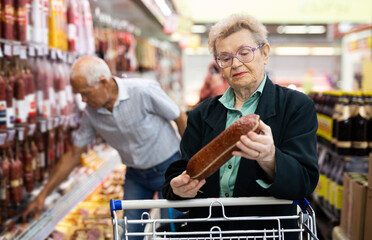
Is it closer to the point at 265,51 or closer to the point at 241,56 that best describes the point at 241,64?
the point at 241,56

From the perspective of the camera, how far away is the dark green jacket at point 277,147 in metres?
1.51

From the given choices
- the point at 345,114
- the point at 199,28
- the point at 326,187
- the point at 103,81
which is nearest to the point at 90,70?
the point at 103,81

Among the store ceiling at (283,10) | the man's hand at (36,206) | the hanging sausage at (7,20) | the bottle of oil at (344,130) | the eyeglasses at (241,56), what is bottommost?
the man's hand at (36,206)

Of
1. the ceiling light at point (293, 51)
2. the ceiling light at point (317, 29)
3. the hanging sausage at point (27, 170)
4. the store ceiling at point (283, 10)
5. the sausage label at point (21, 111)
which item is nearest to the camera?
the sausage label at point (21, 111)

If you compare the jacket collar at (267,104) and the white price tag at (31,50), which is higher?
the white price tag at (31,50)

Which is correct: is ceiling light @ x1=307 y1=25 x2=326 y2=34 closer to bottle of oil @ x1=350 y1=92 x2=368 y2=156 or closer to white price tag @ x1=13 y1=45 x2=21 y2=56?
bottle of oil @ x1=350 y1=92 x2=368 y2=156

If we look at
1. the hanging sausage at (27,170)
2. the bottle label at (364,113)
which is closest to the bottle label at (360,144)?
the bottle label at (364,113)

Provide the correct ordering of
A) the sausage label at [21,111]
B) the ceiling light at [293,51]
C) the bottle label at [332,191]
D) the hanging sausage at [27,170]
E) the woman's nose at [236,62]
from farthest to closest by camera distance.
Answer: the ceiling light at [293,51] → the bottle label at [332,191] → the hanging sausage at [27,170] → the sausage label at [21,111] → the woman's nose at [236,62]

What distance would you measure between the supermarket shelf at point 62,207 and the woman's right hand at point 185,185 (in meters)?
1.46

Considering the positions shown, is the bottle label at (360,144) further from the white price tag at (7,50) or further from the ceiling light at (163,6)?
the ceiling light at (163,6)

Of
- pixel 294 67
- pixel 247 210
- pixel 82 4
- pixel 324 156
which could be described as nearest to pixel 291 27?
pixel 294 67

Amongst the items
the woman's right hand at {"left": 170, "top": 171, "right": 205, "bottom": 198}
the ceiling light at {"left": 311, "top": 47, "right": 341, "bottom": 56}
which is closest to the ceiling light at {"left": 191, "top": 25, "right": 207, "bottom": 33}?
the ceiling light at {"left": 311, "top": 47, "right": 341, "bottom": 56}

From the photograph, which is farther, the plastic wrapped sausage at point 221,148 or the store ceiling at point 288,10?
the store ceiling at point 288,10

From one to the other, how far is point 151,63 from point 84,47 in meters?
3.97
